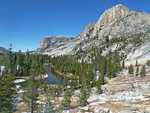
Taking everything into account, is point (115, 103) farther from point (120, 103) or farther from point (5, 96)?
point (5, 96)

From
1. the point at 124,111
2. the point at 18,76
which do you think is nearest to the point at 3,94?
the point at 124,111

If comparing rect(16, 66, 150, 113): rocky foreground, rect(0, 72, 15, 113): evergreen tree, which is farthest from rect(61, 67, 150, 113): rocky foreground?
rect(0, 72, 15, 113): evergreen tree

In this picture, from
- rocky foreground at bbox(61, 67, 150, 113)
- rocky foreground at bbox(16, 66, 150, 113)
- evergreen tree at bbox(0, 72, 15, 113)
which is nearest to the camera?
evergreen tree at bbox(0, 72, 15, 113)

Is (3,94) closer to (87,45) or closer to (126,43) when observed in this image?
(126,43)

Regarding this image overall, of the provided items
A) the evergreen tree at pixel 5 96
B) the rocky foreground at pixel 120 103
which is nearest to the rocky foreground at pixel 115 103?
the rocky foreground at pixel 120 103

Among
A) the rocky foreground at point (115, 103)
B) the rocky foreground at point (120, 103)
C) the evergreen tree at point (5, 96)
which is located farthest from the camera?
the rocky foreground at point (115, 103)

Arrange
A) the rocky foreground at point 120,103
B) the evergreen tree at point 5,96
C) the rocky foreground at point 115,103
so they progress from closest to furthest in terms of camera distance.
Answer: the evergreen tree at point 5,96, the rocky foreground at point 120,103, the rocky foreground at point 115,103

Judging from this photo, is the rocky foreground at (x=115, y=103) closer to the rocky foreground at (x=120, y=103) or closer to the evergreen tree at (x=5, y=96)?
the rocky foreground at (x=120, y=103)

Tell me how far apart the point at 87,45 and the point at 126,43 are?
71.1 metres

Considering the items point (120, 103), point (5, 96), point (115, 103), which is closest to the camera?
point (5, 96)

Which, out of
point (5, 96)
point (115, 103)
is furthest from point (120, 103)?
point (5, 96)

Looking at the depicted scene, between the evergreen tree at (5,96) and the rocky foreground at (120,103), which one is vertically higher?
the evergreen tree at (5,96)

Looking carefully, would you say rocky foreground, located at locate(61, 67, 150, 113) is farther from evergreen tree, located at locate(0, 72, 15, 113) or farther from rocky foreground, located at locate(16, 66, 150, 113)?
evergreen tree, located at locate(0, 72, 15, 113)

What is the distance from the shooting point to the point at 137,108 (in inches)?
723
